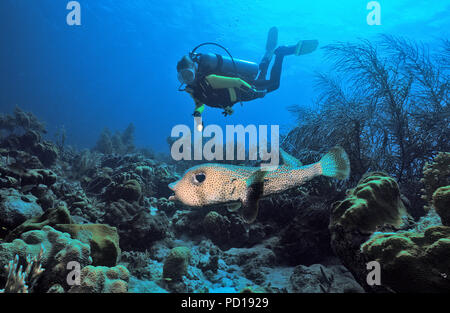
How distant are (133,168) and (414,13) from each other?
109ft

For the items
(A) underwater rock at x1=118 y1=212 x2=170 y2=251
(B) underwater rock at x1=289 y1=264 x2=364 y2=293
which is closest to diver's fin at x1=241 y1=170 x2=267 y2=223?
(B) underwater rock at x1=289 y1=264 x2=364 y2=293

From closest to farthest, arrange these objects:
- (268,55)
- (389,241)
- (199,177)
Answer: (389,241)
(199,177)
(268,55)

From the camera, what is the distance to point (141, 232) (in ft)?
13.2

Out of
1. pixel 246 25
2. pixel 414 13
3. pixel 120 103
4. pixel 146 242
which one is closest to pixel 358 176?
pixel 146 242

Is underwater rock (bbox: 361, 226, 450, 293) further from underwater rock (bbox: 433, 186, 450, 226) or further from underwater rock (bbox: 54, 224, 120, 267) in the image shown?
underwater rock (bbox: 54, 224, 120, 267)

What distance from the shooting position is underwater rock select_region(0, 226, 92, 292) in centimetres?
232

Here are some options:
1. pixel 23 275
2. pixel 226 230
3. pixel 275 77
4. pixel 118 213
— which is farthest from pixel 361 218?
pixel 275 77

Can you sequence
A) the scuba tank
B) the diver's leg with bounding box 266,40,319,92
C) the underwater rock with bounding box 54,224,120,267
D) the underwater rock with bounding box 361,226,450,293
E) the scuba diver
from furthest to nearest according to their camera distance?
the diver's leg with bounding box 266,40,319,92 → the scuba tank → the scuba diver → the underwater rock with bounding box 54,224,120,267 → the underwater rock with bounding box 361,226,450,293

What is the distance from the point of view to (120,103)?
14262 cm

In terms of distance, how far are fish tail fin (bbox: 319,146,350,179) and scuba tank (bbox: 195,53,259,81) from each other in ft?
17.1

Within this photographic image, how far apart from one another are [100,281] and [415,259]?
10.3ft

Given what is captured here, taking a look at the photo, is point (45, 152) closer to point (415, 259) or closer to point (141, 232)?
point (141, 232)

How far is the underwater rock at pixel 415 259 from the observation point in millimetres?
1765
